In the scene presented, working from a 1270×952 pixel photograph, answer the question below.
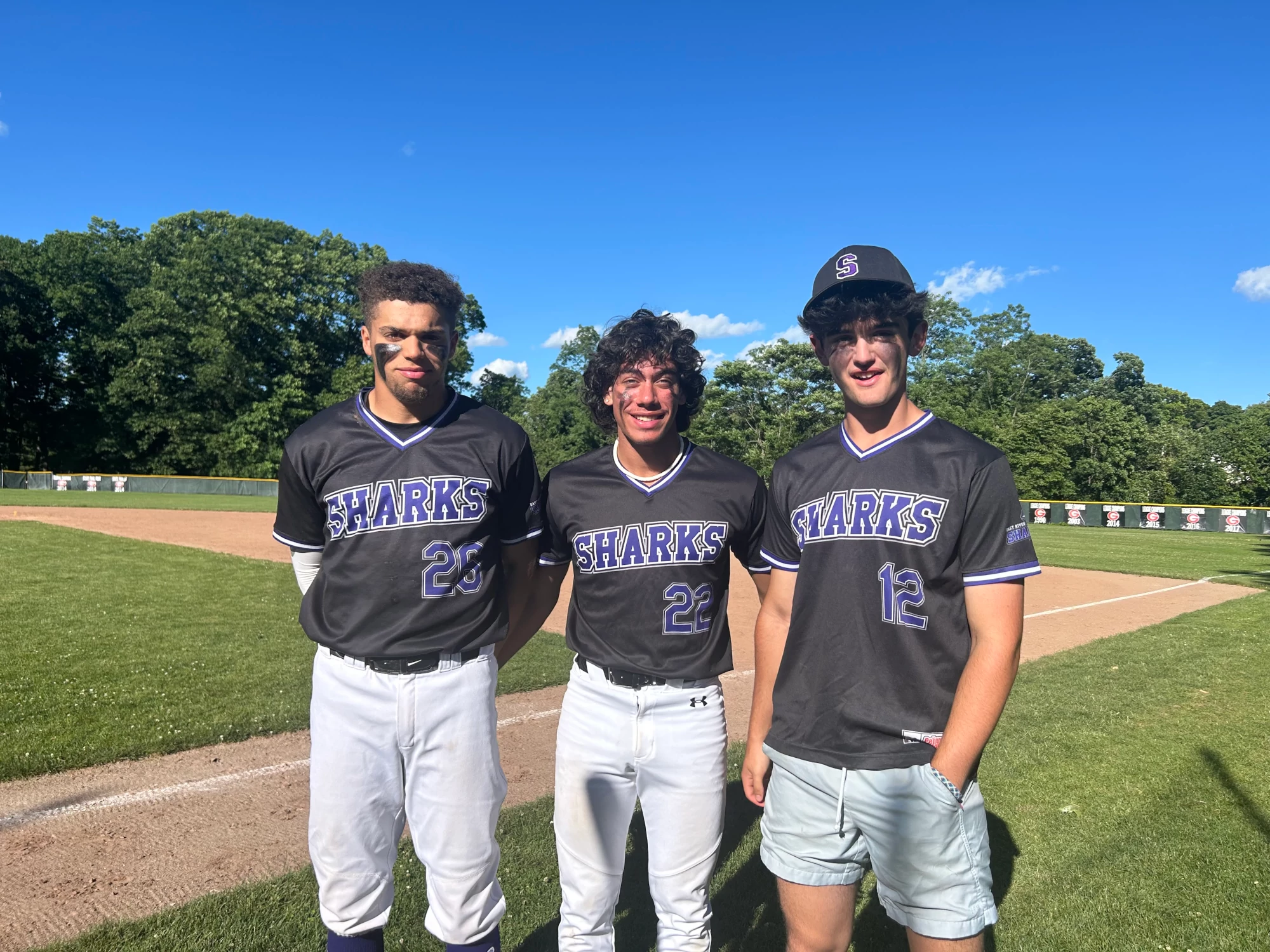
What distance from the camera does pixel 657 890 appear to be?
8.25ft

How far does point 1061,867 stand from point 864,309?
10.9 feet

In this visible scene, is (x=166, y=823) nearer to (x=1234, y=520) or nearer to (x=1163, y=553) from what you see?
(x=1163, y=553)

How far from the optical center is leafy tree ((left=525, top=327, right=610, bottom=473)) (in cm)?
5566

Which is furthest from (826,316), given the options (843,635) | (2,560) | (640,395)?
(2,560)

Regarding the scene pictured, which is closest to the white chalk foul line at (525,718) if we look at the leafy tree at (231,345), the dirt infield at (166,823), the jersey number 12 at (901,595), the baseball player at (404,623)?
the dirt infield at (166,823)

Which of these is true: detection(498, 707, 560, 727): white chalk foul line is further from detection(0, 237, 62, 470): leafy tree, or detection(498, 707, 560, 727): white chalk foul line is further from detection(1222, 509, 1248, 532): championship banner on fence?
detection(0, 237, 62, 470): leafy tree

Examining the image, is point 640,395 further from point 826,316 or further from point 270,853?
point 270,853

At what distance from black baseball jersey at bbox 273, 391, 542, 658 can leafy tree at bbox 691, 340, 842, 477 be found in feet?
140

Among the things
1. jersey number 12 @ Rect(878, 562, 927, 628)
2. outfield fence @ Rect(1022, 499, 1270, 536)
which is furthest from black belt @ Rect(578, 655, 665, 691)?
outfield fence @ Rect(1022, 499, 1270, 536)

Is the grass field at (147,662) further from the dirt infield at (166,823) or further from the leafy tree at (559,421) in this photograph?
the leafy tree at (559,421)

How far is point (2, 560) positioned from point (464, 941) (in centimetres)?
1496

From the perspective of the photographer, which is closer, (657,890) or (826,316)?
(826,316)

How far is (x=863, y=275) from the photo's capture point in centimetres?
223

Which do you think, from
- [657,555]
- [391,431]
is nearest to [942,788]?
[657,555]
